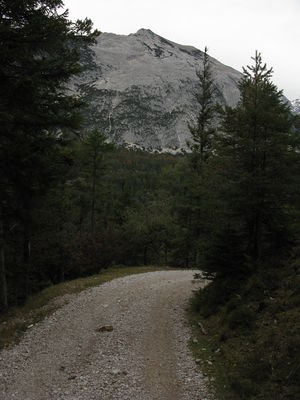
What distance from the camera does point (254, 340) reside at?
812 centimetres

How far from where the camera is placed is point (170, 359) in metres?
8.48

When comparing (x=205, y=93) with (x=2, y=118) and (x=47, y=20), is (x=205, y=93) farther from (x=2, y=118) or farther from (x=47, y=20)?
(x=2, y=118)

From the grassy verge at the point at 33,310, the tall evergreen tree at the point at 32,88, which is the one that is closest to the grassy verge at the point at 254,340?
the grassy verge at the point at 33,310

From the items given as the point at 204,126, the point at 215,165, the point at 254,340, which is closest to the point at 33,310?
the point at 254,340

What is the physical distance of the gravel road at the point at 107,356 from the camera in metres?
7.07

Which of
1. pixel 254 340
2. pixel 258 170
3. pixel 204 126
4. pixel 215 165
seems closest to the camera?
pixel 254 340

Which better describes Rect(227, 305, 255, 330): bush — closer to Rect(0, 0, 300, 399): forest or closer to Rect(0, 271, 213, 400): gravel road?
Rect(0, 0, 300, 399): forest

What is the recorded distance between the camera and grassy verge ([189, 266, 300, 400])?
6.41 metres

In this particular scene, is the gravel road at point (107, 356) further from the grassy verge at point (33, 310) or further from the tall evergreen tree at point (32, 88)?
the tall evergreen tree at point (32, 88)

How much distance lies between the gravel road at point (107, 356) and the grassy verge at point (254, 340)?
529 mm

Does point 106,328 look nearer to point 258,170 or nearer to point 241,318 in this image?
point 241,318

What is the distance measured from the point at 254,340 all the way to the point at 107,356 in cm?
363

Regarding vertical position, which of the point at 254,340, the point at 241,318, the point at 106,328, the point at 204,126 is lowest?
the point at 106,328

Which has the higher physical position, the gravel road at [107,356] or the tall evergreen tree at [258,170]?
the tall evergreen tree at [258,170]
